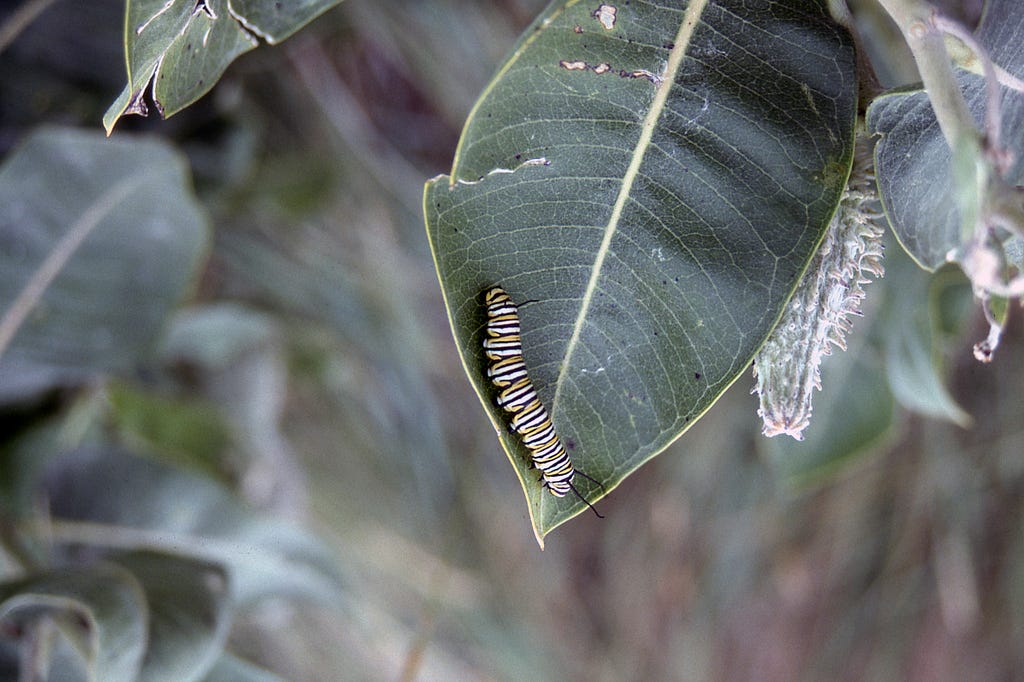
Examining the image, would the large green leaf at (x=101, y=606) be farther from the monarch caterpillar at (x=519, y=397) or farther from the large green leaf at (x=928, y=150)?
the large green leaf at (x=928, y=150)

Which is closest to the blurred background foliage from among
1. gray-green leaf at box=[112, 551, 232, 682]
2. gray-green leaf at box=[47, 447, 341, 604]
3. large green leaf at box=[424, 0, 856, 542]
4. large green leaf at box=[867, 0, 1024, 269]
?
gray-green leaf at box=[47, 447, 341, 604]

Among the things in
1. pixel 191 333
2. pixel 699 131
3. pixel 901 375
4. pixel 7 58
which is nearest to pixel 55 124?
pixel 7 58

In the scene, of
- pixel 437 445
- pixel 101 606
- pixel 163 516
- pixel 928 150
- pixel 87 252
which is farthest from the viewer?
pixel 437 445

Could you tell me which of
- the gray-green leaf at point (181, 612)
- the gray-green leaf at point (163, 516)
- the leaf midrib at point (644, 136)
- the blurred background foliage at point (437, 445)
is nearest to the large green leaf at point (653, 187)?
the leaf midrib at point (644, 136)

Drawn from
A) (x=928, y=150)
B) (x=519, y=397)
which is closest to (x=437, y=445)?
(x=519, y=397)

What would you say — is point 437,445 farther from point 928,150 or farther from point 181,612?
point 928,150

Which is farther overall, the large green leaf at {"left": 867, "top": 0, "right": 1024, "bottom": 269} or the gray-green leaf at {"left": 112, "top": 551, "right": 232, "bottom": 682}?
the gray-green leaf at {"left": 112, "top": 551, "right": 232, "bottom": 682}

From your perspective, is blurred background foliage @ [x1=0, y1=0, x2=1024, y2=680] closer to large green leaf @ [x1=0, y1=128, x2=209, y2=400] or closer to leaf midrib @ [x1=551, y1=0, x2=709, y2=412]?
large green leaf @ [x1=0, y1=128, x2=209, y2=400]
